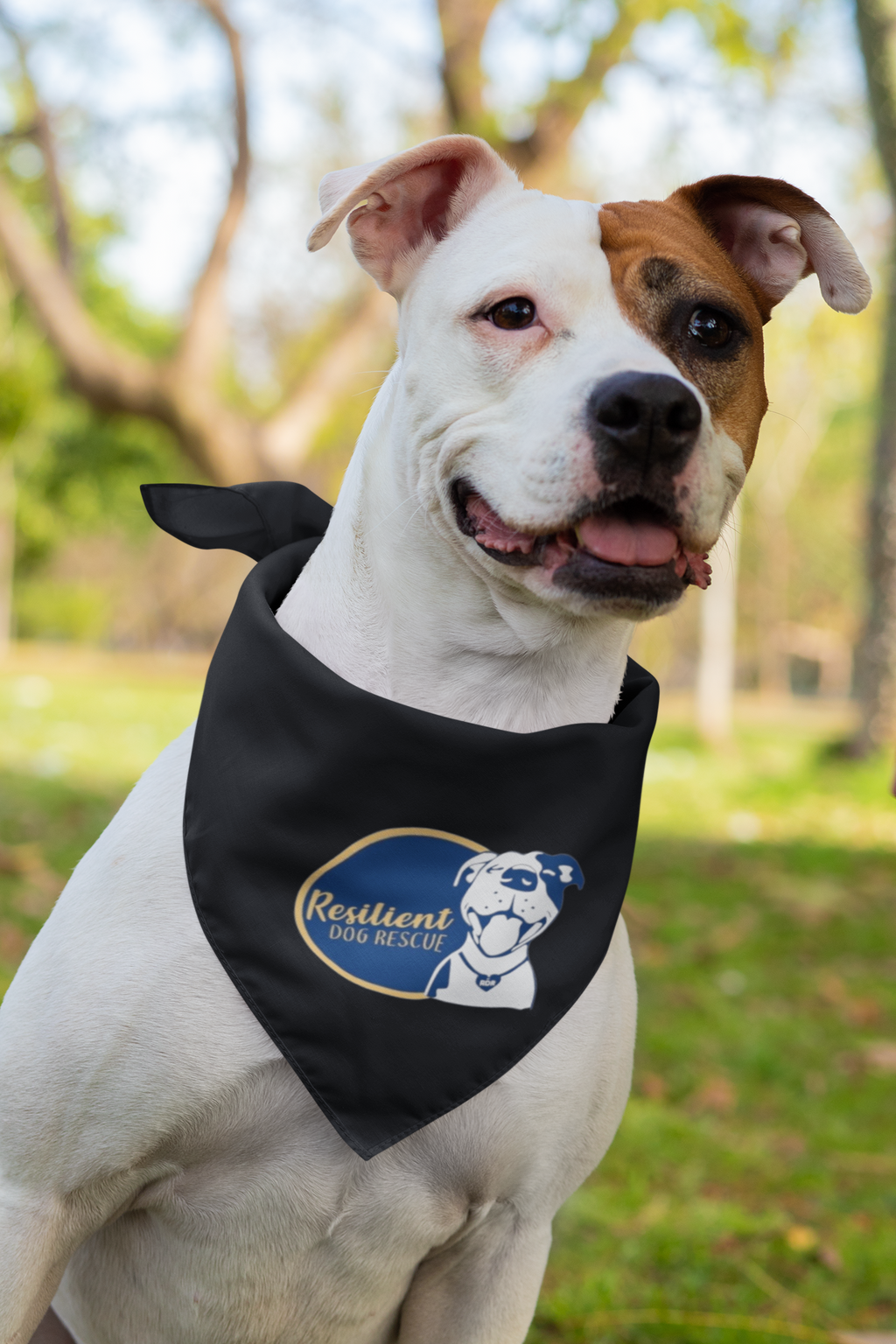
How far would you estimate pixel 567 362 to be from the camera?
192cm

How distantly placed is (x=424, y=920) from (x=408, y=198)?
1344 millimetres

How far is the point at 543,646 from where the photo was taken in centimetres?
208

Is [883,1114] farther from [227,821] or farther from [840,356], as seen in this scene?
[840,356]

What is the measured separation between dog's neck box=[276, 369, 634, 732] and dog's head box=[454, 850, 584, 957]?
246 millimetres

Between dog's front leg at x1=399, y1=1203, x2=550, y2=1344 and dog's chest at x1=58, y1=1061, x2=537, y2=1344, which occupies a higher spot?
dog's chest at x1=58, y1=1061, x2=537, y2=1344

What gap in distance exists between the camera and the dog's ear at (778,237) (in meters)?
2.33

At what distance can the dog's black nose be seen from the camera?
1.78 meters

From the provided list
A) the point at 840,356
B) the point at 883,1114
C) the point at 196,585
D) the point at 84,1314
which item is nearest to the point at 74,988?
the point at 84,1314

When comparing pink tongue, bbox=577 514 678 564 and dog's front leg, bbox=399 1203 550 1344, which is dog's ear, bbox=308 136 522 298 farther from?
dog's front leg, bbox=399 1203 550 1344

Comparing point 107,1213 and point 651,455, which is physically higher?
point 651,455

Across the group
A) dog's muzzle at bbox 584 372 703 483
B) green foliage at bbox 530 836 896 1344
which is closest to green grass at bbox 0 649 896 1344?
green foliage at bbox 530 836 896 1344

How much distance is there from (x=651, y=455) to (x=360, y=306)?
9.44 m

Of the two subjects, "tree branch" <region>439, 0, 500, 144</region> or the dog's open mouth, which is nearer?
the dog's open mouth

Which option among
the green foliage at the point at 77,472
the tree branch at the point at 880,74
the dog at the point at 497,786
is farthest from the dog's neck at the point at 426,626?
the green foliage at the point at 77,472
